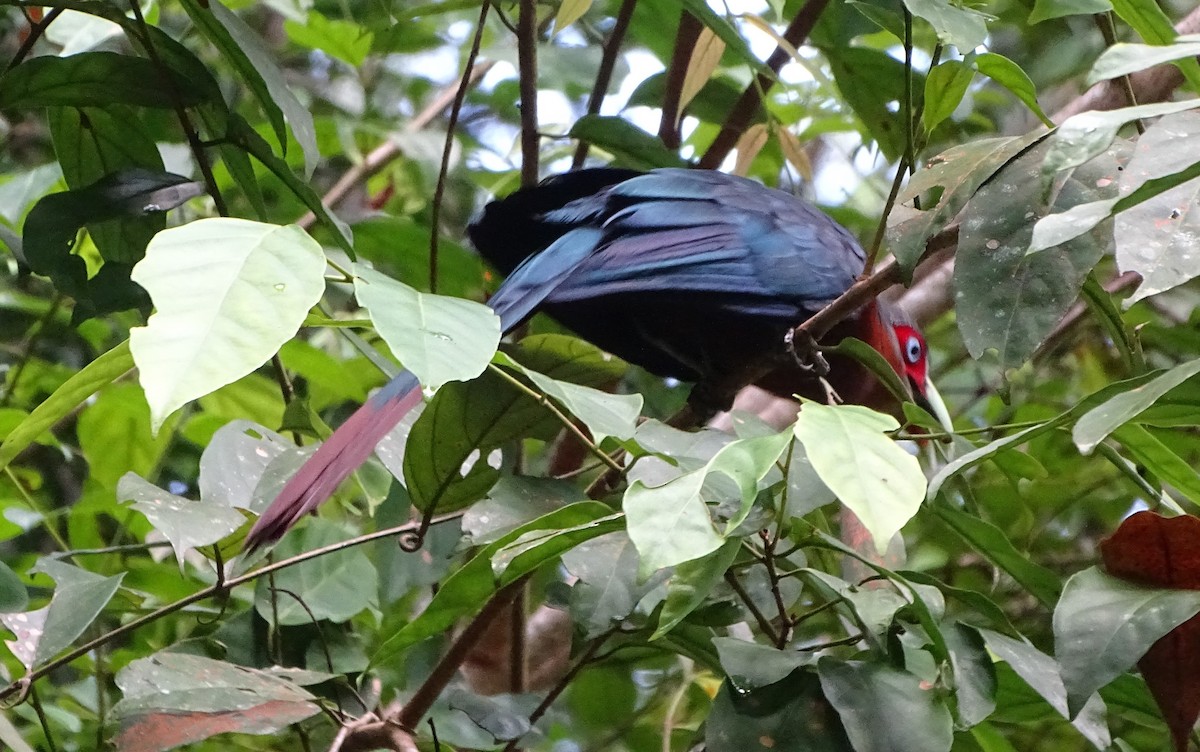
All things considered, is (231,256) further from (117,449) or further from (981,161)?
(117,449)

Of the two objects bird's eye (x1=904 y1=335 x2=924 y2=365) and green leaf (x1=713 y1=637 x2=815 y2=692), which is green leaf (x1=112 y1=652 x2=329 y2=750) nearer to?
green leaf (x1=713 y1=637 x2=815 y2=692)

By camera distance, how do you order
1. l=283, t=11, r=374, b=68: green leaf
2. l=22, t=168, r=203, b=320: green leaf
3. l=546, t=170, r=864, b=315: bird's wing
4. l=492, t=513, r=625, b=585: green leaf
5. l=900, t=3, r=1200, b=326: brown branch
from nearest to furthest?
l=492, t=513, r=625, b=585: green leaf < l=22, t=168, r=203, b=320: green leaf < l=900, t=3, r=1200, b=326: brown branch < l=546, t=170, r=864, b=315: bird's wing < l=283, t=11, r=374, b=68: green leaf

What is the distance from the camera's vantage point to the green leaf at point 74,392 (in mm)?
814

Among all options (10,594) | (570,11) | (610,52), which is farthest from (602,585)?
(610,52)

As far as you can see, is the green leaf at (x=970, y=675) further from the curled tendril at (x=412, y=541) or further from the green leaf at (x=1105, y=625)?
the curled tendril at (x=412, y=541)

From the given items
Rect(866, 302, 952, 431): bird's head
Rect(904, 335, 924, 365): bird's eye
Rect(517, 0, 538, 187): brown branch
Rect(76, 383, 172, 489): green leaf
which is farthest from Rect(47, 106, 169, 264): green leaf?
Rect(904, 335, 924, 365): bird's eye

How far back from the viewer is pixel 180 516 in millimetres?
1022

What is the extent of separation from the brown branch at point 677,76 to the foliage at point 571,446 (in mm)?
12

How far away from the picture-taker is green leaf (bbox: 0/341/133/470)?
2.67 feet

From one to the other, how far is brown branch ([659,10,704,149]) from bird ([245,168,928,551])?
0.09 meters

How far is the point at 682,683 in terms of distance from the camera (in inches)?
73.0

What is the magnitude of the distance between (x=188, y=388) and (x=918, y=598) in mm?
621

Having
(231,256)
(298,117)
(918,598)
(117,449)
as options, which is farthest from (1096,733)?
(117,449)

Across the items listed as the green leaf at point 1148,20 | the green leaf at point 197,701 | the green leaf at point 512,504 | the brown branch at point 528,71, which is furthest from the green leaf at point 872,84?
the green leaf at point 197,701
